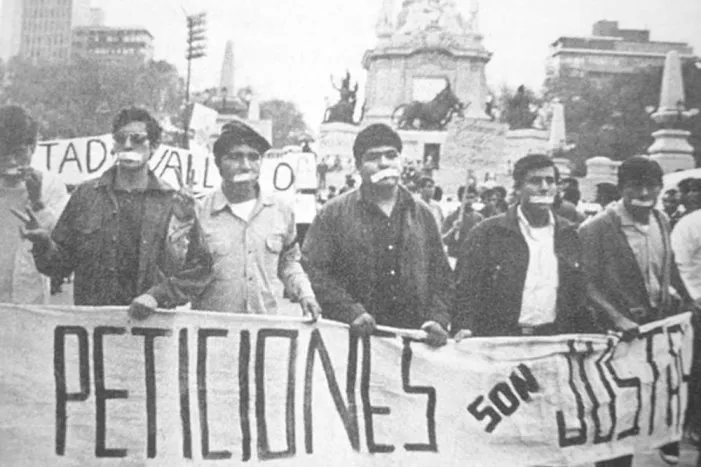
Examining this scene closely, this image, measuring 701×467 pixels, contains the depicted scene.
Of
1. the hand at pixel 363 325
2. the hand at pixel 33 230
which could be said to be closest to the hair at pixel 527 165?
the hand at pixel 363 325

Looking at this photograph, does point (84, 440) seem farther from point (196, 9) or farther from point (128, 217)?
point (196, 9)

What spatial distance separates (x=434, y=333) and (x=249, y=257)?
0.90m

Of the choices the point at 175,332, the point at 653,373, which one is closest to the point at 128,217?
the point at 175,332

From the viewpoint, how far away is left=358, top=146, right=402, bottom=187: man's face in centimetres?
424

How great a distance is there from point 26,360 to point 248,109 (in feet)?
8.02

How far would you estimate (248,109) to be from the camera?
5840 mm

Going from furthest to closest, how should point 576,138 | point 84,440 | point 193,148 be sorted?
point 576,138 → point 193,148 → point 84,440

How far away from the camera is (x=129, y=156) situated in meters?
4.18

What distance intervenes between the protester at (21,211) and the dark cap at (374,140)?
143 centimetres

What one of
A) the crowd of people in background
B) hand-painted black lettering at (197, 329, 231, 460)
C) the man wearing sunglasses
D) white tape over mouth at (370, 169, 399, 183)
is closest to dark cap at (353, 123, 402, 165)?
the crowd of people in background

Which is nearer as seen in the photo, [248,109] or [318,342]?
[318,342]

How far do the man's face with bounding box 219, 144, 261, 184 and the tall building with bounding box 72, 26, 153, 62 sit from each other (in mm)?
1485

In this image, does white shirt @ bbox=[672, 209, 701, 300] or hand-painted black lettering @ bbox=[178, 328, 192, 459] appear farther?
white shirt @ bbox=[672, 209, 701, 300]

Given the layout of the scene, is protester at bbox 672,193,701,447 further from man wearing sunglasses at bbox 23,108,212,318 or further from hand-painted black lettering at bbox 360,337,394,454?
man wearing sunglasses at bbox 23,108,212,318
